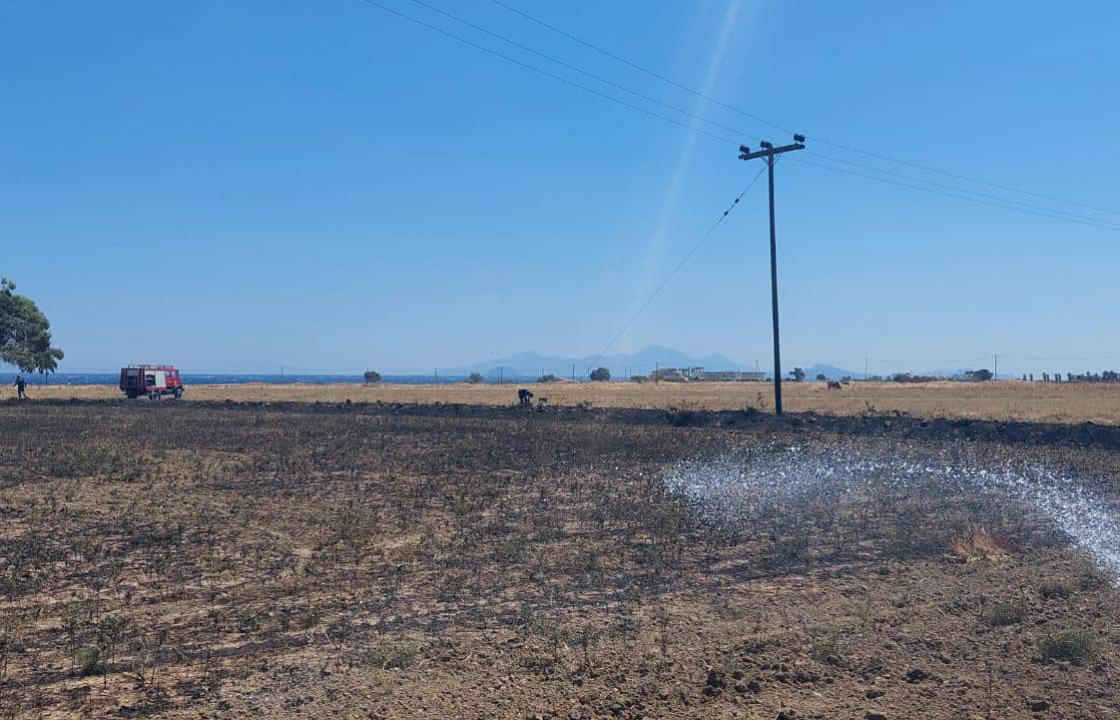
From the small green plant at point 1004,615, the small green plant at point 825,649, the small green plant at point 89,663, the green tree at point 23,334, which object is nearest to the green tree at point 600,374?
the green tree at point 23,334

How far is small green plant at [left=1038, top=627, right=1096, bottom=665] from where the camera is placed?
7633mm

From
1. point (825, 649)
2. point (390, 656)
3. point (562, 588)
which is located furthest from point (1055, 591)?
point (390, 656)

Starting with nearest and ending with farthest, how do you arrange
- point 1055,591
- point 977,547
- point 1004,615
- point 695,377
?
1. point 1004,615
2. point 1055,591
3. point 977,547
4. point 695,377

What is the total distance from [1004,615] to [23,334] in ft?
375

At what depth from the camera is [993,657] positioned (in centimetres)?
776

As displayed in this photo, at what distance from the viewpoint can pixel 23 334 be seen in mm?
103312

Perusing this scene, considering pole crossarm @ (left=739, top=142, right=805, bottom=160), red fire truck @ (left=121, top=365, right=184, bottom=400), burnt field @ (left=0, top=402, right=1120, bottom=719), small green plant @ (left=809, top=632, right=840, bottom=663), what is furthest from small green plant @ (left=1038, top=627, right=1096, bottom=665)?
red fire truck @ (left=121, top=365, right=184, bottom=400)

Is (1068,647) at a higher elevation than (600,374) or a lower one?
lower

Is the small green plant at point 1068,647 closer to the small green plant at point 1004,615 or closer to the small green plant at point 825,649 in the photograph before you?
the small green plant at point 1004,615

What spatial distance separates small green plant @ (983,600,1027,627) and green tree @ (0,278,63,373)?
11209 cm

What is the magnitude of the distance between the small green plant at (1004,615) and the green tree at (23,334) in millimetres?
112088

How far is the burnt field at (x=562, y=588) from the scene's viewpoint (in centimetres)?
707

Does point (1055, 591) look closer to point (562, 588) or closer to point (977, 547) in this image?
point (977, 547)

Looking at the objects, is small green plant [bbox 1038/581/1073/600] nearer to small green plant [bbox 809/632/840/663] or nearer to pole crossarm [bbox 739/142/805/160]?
small green plant [bbox 809/632/840/663]
